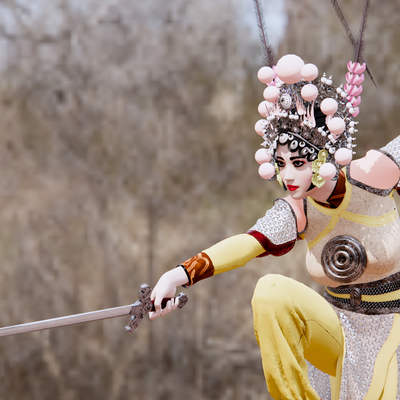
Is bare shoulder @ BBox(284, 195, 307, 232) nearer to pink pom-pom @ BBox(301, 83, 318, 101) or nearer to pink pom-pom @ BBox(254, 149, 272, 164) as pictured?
pink pom-pom @ BBox(254, 149, 272, 164)

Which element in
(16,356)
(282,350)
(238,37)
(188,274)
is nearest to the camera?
(282,350)

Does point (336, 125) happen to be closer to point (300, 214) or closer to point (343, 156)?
point (343, 156)

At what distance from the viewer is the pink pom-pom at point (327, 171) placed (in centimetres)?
137

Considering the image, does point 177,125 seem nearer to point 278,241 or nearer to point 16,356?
point 278,241

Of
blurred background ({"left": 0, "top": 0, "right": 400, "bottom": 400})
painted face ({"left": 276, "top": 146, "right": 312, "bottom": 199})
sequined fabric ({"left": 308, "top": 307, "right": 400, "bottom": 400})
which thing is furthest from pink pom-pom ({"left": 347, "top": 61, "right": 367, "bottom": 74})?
blurred background ({"left": 0, "top": 0, "right": 400, "bottom": 400})

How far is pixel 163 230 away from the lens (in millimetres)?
2455

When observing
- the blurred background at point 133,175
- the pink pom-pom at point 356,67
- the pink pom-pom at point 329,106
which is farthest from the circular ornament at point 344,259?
the blurred background at point 133,175

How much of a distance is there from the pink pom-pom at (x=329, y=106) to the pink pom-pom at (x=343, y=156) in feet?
0.32

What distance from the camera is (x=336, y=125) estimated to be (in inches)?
54.0

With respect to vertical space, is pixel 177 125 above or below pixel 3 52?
below

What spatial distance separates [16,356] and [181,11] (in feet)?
5.66

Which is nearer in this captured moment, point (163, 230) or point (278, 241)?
point (278, 241)

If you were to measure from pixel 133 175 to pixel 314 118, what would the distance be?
3.89 feet

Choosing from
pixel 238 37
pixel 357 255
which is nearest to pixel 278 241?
pixel 357 255
